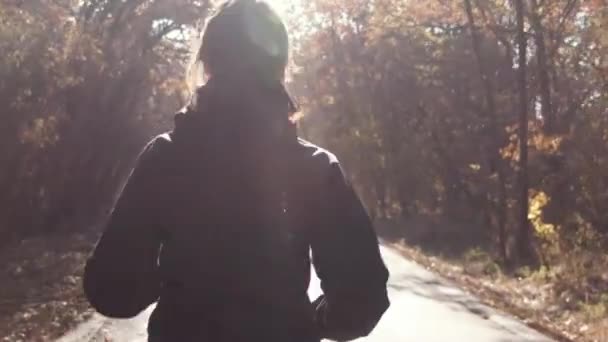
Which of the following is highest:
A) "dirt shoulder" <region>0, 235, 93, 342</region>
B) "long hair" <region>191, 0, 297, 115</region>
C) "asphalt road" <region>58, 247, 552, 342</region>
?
"long hair" <region>191, 0, 297, 115</region>

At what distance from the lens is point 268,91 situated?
264 cm

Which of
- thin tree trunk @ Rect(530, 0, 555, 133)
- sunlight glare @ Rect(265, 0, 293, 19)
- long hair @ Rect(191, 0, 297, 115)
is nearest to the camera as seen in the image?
long hair @ Rect(191, 0, 297, 115)

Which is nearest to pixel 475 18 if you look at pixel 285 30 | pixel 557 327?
pixel 557 327

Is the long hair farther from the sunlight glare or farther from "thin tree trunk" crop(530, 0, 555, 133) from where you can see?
"thin tree trunk" crop(530, 0, 555, 133)

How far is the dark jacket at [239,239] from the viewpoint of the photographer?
247 cm

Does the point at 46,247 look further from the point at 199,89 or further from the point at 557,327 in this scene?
the point at 199,89

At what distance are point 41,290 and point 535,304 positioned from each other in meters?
9.31

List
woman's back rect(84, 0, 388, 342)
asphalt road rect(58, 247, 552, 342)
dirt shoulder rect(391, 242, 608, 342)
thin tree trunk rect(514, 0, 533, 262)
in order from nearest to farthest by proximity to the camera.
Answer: woman's back rect(84, 0, 388, 342), asphalt road rect(58, 247, 552, 342), dirt shoulder rect(391, 242, 608, 342), thin tree trunk rect(514, 0, 533, 262)

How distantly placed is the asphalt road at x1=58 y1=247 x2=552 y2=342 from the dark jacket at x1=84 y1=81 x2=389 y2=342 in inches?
282

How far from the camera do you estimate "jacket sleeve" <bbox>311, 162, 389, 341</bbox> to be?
99.1 inches

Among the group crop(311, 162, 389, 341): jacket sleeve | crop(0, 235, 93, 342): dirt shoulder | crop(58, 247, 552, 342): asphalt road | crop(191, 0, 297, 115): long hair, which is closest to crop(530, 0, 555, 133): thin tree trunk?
crop(58, 247, 552, 342): asphalt road

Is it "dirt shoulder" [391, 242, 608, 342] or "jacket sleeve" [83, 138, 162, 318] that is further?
"dirt shoulder" [391, 242, 608, 342]

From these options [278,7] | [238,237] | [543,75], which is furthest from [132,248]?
[543,75]

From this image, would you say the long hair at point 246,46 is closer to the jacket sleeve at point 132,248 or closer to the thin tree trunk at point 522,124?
the jacket sleeve at point 132,248
